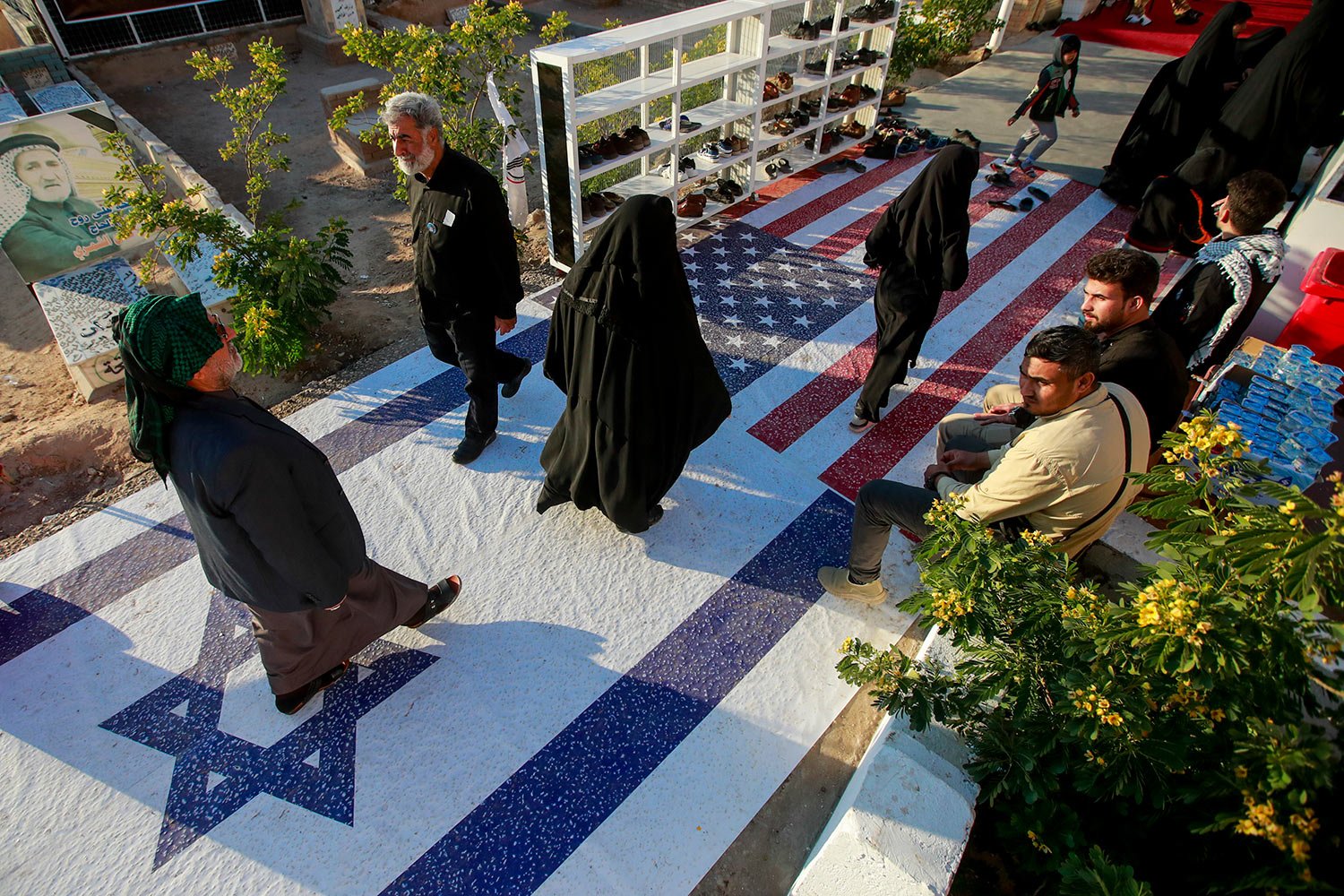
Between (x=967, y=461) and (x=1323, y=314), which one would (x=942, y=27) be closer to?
(x=1323, y=314)

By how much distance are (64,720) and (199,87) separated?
11812 millimetres

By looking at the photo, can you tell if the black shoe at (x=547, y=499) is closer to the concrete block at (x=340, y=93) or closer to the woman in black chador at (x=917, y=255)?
the woman in black chador at (x=917, y=255)

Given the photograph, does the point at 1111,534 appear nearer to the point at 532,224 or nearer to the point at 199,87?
the point at 532,224

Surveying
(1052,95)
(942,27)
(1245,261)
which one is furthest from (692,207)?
(942,27)

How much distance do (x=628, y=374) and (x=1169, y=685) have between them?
220cm

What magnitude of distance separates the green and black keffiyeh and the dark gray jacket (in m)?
0.06

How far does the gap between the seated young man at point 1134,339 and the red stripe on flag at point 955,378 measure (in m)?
1.12

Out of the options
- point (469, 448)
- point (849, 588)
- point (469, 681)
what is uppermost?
point (469, 448)

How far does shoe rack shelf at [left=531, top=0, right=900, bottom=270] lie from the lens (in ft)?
17.4

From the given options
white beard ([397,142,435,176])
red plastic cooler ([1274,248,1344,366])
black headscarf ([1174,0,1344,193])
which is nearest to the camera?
white beard ([397,142,435,176])

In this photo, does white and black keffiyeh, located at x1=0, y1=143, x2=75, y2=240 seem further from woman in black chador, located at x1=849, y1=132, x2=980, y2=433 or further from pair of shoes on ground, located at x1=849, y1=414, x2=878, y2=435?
pair of shoes on ground, located at x1=849, y1=414, x2=878, y2=435

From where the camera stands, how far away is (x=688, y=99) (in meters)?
8.45

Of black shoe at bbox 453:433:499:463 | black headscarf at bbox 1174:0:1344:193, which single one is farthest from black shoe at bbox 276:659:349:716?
black headscarf at bbox 1174:0:1344:193

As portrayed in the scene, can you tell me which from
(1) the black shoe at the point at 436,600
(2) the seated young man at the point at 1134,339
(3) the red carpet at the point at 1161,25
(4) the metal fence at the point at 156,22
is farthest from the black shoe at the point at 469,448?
(3) the red carpet at the point at 1161,25
